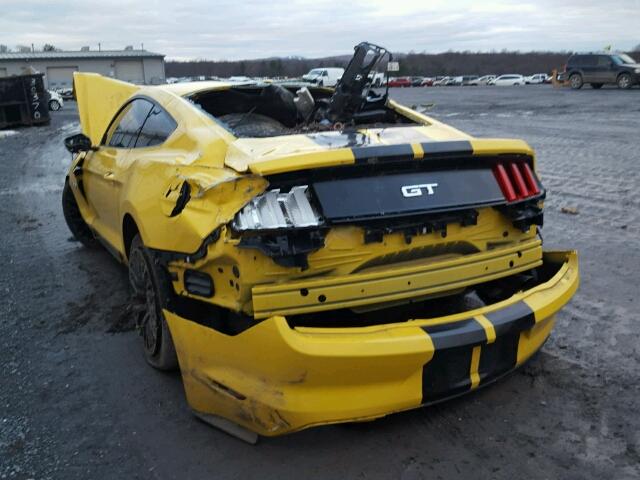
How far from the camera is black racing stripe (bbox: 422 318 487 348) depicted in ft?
8.39

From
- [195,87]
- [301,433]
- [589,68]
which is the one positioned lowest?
[301,433]

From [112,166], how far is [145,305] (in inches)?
50.0

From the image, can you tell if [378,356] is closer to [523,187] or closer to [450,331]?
[450,331]

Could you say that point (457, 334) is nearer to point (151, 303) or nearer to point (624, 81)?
point (151, 303)

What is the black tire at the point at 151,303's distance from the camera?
305 centimetres

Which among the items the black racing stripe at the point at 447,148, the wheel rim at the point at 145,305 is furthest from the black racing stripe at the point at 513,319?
the wheel rim at the point at 145,305

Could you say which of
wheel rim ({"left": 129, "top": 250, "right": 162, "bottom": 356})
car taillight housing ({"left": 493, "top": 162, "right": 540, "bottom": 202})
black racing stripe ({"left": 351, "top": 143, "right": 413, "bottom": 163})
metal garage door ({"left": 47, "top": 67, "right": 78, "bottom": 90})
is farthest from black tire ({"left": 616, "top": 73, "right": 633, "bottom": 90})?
metal garage door ({"left": 47, "top": 67, "right": 78, "bottom": 90})

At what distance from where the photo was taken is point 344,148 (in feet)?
9.18

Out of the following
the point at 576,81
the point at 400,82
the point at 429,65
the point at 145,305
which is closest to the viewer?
the point at 145,305

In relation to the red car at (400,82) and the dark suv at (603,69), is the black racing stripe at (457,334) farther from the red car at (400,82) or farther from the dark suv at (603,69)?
the red car at (400,82)

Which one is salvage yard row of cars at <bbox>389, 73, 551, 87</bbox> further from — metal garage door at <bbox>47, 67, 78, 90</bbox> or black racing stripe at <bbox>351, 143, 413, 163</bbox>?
black racing stripe at <bbox>351, 143, 413, 163</bbox>

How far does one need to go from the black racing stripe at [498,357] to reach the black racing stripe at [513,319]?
0.05 meters

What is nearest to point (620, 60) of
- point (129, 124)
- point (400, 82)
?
point (129, 124)

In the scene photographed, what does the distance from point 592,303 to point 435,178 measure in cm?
198
